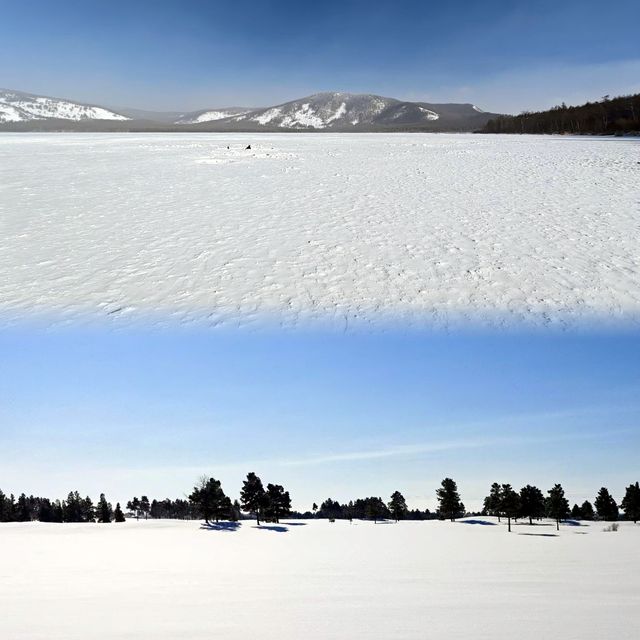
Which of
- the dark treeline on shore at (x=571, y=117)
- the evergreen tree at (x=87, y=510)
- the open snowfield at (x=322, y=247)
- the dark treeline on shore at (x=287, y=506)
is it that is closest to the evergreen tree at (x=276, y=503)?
the dark treeline on shore at (x=287, y=506)

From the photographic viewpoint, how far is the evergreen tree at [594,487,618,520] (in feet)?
249

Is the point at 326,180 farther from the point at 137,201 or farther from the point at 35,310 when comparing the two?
the point at 35,310

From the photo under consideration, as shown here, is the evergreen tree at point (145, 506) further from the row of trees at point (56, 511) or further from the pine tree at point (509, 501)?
the pine tree at point (509, 501)

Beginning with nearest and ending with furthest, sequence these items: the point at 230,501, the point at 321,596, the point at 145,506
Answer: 1. the point at 321,596
2. the point at 230,501
3. the point at 145,506

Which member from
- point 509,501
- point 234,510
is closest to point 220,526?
point 234,510

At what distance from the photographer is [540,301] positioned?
9.02 metres

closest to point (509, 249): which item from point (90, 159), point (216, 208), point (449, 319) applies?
point (449, 319)

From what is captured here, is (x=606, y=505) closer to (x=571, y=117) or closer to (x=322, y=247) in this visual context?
(x=571, y=117)

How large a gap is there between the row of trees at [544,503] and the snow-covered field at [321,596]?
3530 cm

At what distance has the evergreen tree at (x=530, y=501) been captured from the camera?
60.1 m

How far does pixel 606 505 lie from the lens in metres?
75.9

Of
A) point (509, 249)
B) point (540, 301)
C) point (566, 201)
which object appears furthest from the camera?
point (566, 201)

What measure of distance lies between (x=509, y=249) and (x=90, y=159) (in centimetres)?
2211

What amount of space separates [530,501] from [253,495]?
30.4 m
